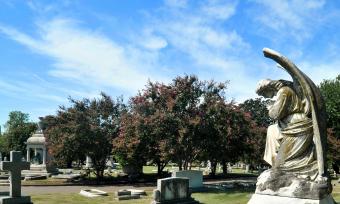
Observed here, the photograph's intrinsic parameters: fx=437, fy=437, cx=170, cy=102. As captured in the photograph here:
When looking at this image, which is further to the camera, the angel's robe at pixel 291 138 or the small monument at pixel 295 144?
the angel's robe at pixel 291 138

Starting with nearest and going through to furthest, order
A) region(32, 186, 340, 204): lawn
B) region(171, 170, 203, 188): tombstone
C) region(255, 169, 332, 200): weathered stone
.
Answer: region(255, 169, 332, 200): weathered stone → region(32, 186, 340, 204): lawn → region(171, 170, 203, 188): tombstone

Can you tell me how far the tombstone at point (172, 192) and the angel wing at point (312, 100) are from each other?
10.3 meters

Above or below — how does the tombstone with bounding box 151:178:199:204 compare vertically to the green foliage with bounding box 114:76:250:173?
below

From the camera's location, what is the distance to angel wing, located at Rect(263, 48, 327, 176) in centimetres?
858

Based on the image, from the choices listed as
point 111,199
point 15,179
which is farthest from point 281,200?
point 111,199

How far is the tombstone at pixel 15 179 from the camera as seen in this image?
17.1m

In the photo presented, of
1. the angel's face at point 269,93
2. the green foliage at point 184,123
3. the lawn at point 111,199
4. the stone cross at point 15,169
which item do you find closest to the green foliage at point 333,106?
the green foliage at point 184,123

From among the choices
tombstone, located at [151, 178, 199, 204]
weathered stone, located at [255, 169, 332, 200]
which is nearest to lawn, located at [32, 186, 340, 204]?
tombstone, located at [151, 178, 199, 204]

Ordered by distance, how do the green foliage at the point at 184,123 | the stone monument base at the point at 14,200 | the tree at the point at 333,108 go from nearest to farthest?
1. the stone monument base at the point at 14,200
2. the green foliage at the point at 184,123
3. the tree at the point at 333,108

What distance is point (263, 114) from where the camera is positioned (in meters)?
81.1

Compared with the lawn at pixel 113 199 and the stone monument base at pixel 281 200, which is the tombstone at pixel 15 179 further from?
the stone monument base at pixel 281 200

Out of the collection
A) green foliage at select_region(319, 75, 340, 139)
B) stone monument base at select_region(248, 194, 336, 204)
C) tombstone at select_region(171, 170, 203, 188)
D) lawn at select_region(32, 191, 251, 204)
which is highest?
green foliage at select_region(319, 75, 340, 139)

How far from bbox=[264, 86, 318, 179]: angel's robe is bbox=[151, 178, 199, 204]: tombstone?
9.41 m

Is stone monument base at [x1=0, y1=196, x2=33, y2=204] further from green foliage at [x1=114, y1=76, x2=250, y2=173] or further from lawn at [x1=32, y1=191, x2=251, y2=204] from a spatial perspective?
green foliage at [x1=114, y1=76, x2=250, y2=173]
